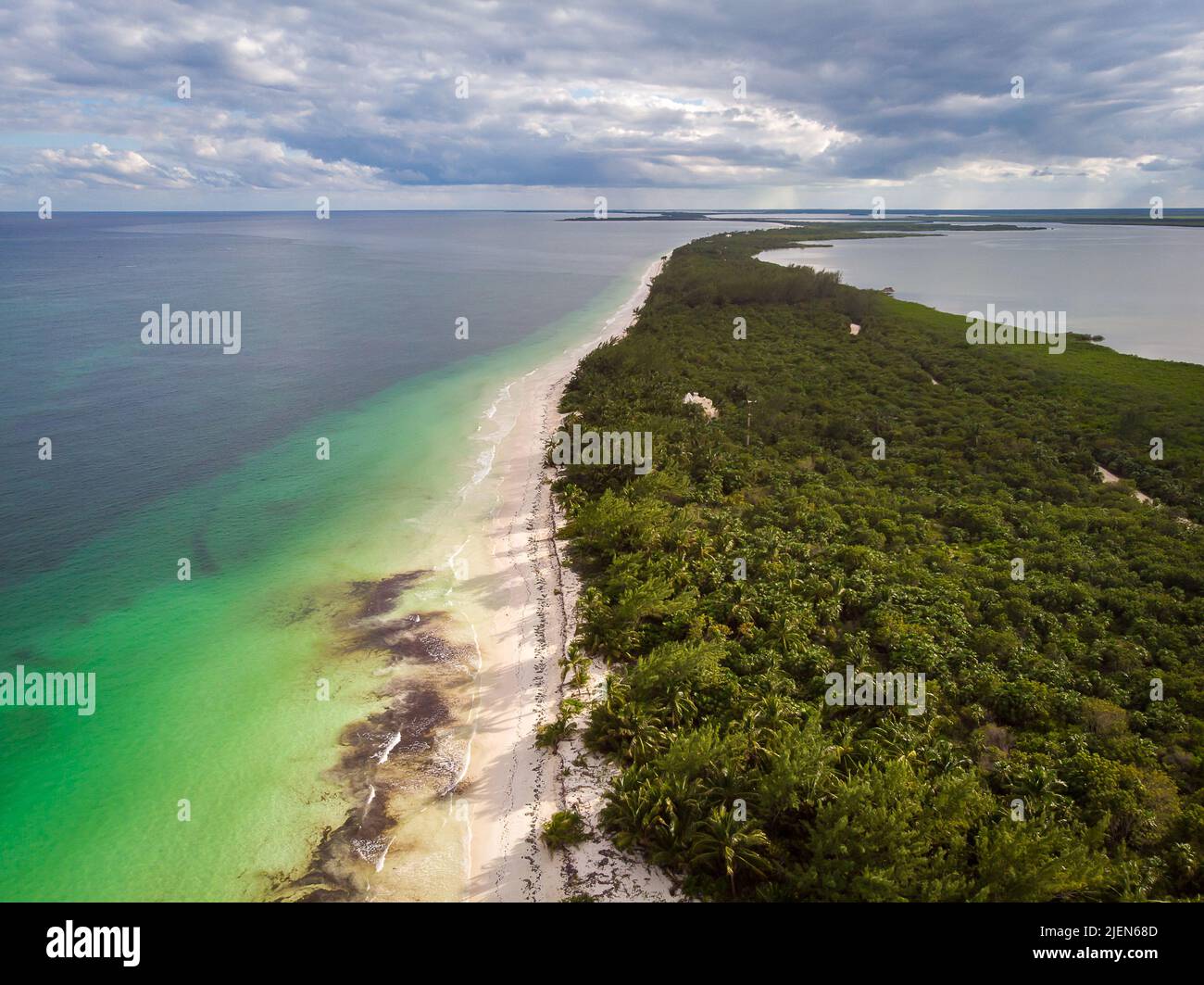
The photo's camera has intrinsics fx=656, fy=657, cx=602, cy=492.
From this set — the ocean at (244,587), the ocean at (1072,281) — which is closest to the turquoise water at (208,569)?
the ocean at (244,587)

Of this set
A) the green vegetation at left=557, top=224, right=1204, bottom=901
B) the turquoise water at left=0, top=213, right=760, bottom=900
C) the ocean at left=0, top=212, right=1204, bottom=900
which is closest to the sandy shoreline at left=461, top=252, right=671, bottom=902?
the ocean at left=0, top=212, right=1204, bottom=900

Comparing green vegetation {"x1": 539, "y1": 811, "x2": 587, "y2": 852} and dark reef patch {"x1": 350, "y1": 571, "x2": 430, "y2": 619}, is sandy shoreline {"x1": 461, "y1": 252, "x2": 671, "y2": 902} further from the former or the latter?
dark reef patch {"x1": 350, "y1": 571, "x2": 430, "y2": 619}

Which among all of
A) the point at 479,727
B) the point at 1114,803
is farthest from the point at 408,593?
the point at 1114,803

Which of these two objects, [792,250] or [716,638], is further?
[792,250]

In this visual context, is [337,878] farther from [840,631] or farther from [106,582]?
[106,582]

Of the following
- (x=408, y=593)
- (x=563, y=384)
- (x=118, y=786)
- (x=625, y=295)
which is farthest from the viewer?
(x=625, y=295)

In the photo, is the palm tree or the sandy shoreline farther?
the sandy shoreline

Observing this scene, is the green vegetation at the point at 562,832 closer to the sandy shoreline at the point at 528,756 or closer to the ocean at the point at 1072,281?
the sandy shoreline at the point at 528,756
